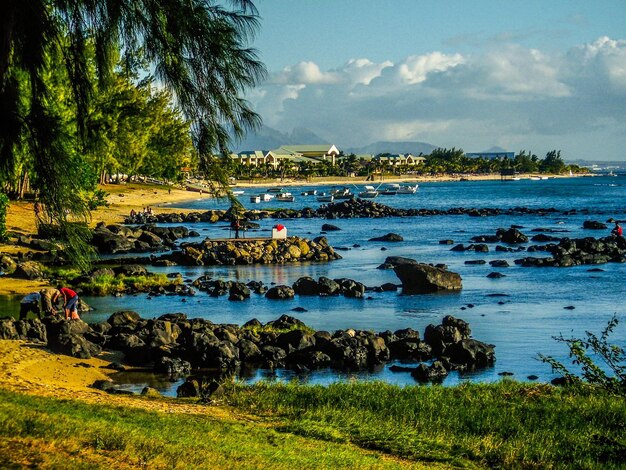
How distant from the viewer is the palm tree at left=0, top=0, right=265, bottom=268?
1101cm

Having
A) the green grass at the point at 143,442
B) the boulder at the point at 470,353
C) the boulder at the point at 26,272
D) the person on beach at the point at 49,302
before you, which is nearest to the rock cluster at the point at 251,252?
the boulder at the point at 26,272

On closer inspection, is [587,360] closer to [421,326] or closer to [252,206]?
[421,326]

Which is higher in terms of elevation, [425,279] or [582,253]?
[425,279]

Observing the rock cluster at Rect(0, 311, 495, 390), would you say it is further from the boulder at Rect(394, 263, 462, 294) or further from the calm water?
the boulder at Rect(394, 263, 462, 294)

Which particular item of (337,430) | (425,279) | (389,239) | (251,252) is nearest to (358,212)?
(389,239)

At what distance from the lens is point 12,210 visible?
2618 inches

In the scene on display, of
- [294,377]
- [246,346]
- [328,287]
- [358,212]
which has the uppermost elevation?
[246,346]

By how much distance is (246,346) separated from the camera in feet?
86.1

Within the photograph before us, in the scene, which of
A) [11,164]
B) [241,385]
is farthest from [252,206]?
[11,164]

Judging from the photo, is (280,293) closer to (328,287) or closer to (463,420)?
(328,287)

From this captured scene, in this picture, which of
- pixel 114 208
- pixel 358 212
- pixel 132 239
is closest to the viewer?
pixel 132 239

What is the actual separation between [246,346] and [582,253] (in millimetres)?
40319

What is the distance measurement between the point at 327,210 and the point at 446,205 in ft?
106

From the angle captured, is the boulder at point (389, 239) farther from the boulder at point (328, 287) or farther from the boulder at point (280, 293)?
the boulder at point (280, 293)
